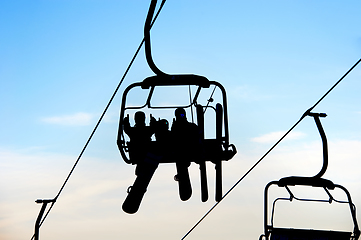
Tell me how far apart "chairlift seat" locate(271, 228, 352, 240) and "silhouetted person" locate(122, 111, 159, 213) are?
5.95 feet

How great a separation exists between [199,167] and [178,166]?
1.54 feet

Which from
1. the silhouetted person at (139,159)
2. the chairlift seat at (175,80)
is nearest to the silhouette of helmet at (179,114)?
the silhouetted person at (139,159)

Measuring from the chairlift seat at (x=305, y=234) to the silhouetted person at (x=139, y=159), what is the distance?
71.5 inches

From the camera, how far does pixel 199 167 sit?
9.84m

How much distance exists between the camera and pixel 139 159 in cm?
920

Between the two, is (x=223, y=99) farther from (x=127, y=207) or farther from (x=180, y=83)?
(x=127, y=207)

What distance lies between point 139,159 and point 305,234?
2.39 meters

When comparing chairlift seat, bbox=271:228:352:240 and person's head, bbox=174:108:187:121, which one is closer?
chairlift seat, bbox=271:228:352:240

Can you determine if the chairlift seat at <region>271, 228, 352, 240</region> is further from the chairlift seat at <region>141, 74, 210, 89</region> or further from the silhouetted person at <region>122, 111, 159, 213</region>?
the chairlift seat at <region>141, 74, 210, 89</region>

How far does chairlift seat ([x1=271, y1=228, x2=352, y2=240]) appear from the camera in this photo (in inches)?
323

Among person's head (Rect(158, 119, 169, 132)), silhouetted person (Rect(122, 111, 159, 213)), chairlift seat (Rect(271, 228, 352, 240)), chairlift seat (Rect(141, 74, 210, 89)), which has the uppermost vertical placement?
chairlift seat (Rect(141, 74, 210, 89))

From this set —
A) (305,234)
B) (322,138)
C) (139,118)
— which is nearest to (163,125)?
(139,118)

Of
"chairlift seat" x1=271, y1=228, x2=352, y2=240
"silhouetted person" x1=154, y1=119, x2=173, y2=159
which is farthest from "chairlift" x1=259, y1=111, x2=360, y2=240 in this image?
"silhouetted person" x1=154, y1=119, x2=173, y2=159

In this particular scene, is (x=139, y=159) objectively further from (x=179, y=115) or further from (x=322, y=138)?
(x=322, y=138)
